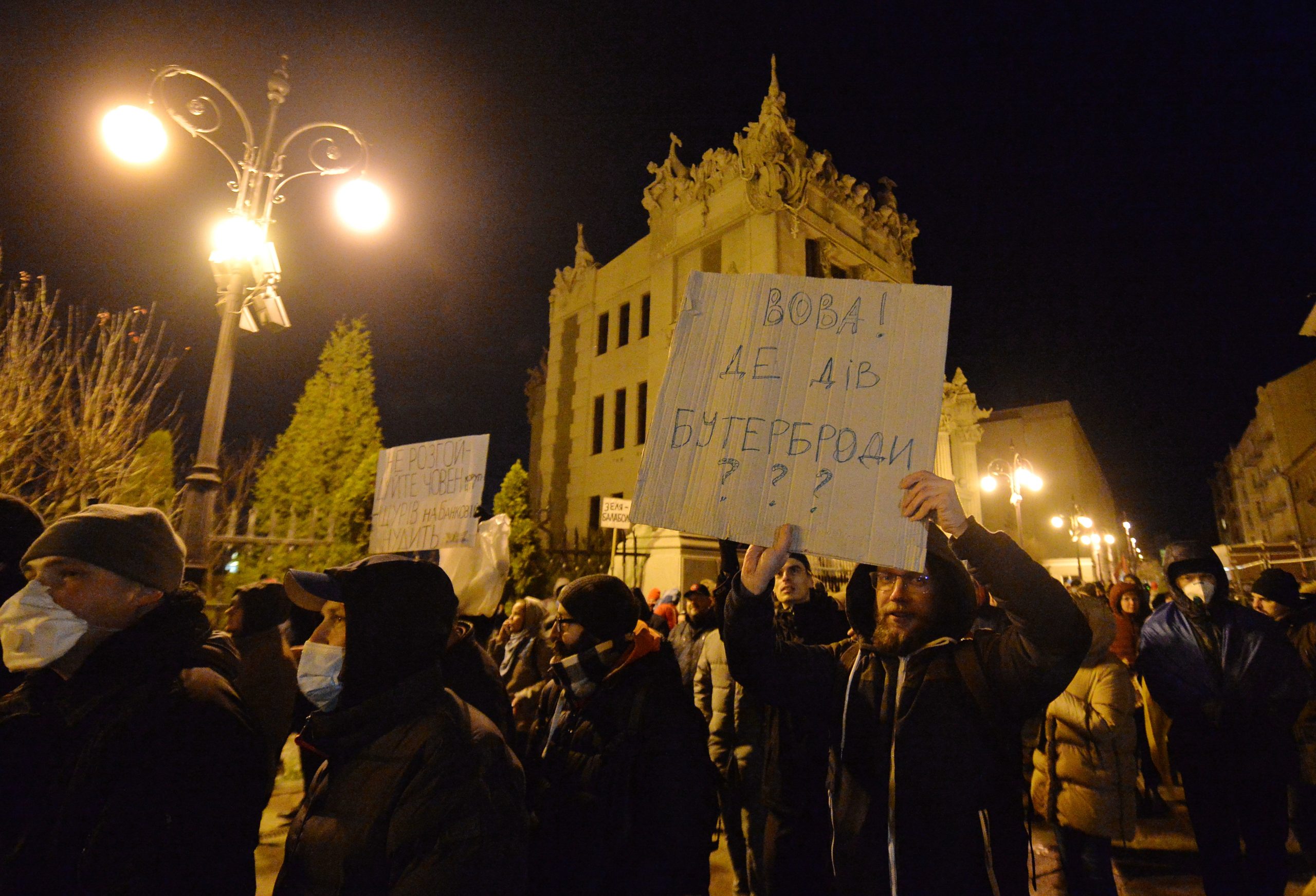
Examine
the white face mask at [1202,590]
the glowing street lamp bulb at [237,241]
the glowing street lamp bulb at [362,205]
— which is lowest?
the white face mask at [1202,590]

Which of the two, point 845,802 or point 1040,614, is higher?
point 1040,614

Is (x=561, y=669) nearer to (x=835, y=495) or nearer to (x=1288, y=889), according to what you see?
(x=835, y=495)

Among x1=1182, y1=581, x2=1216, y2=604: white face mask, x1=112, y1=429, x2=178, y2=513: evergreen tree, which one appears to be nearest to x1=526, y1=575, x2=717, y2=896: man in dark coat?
x1=1182, y1=581, x2=1216, y2=604: white face mask

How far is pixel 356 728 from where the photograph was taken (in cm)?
193

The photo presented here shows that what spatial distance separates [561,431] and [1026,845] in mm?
25220

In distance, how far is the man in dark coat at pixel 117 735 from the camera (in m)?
1.87

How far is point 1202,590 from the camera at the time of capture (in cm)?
439

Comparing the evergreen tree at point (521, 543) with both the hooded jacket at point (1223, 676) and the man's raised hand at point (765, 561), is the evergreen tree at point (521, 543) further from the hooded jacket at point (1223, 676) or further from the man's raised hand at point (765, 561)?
the man's raised hand at point (765, 561)

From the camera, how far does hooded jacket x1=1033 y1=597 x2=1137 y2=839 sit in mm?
3984

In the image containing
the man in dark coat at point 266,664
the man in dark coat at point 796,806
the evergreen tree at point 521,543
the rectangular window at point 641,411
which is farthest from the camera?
the rectangular window at point 641,411

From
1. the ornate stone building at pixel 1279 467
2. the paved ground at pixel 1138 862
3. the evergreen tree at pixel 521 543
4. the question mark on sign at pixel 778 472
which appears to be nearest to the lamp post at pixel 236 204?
the paved ground at pixel 1138 862

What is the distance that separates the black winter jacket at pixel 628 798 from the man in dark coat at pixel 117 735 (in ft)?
3.69

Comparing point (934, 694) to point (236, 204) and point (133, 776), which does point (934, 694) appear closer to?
point (133, 776)

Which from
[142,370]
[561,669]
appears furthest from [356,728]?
[142,370]
